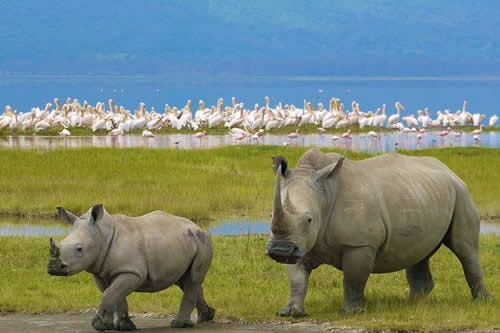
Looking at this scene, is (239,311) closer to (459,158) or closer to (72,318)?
(72,318)

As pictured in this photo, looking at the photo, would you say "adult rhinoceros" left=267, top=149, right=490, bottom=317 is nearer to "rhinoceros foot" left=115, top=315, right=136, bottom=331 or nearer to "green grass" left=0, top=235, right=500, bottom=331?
"green grass" left=0, top=235, right=500, bottom=331

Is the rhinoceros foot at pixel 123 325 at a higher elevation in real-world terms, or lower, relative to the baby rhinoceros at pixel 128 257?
lower

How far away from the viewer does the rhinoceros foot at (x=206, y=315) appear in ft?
32.8

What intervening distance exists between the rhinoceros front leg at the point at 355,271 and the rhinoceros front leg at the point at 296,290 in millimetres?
325

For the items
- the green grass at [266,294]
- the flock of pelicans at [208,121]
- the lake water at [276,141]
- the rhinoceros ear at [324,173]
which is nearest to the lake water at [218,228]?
the green grass at [266,294]

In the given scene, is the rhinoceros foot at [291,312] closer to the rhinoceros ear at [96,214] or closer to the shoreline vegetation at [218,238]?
the shoreline vegetation at [218,238]

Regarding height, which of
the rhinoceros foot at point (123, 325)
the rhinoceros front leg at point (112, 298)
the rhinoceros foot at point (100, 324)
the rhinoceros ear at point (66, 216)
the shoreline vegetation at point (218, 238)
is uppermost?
the rhinoceros ear at point (66, 216)

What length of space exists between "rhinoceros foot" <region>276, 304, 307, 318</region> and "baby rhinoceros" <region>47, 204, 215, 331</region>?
67cm

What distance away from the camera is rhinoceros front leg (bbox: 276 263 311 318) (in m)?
9.96

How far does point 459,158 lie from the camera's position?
93.6 ft

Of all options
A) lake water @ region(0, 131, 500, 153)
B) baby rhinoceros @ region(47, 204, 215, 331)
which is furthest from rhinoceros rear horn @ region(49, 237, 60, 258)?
lake water @ region(0, 131, 500, 153)

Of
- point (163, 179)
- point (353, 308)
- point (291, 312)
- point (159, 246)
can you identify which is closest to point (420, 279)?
point (353, 308)

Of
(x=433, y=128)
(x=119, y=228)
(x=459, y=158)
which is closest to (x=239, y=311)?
(x=119, y=228)

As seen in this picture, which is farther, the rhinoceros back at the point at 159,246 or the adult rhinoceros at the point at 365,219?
the adult rhinoceros at the point at 365,219
